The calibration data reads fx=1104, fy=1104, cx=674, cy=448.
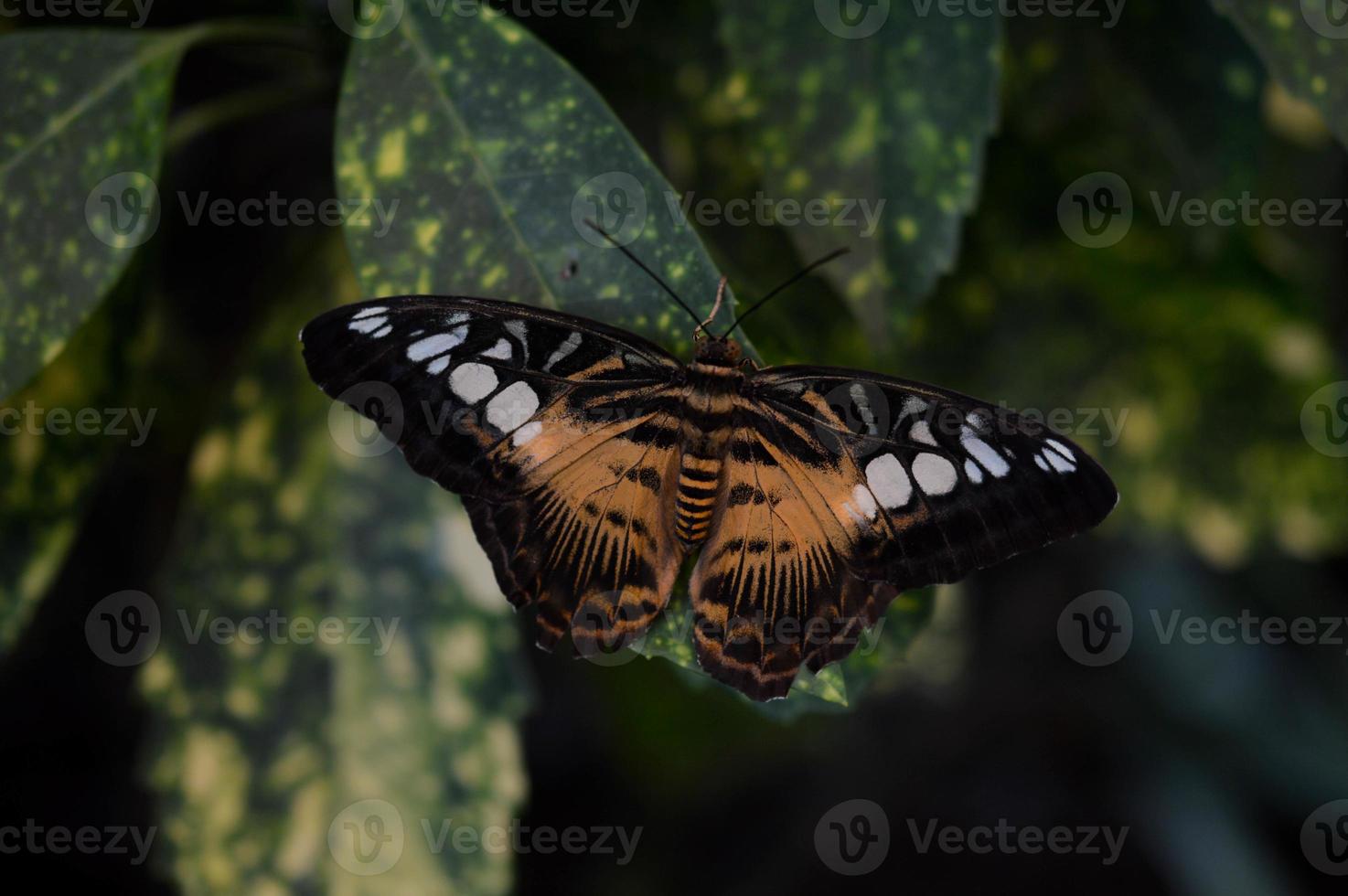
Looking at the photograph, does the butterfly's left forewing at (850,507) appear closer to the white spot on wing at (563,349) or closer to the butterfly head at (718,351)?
the butterfly head at (718,351)

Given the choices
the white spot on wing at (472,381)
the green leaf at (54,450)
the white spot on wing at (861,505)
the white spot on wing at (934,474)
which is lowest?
the green leaf at (54,450)

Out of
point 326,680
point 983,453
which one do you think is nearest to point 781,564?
point 983,453

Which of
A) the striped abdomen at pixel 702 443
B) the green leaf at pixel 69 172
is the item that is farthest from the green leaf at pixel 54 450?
the striped abdomen at pixel 702 443

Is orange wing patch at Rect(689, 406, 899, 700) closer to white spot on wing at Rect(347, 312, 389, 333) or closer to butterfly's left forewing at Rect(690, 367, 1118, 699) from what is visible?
butterfly's left forewing at Rect(690, 367, 1118, 699)

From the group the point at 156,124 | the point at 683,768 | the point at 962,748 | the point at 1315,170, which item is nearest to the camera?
the point at 156,124

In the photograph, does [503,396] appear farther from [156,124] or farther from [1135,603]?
[1135,603]

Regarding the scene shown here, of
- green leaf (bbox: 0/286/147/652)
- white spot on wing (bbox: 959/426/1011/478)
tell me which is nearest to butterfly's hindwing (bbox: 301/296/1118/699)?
white spot on wing (bbox: 959/426/1011/478)

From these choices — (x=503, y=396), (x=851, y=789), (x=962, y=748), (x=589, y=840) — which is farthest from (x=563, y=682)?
(x=503, y=396)
